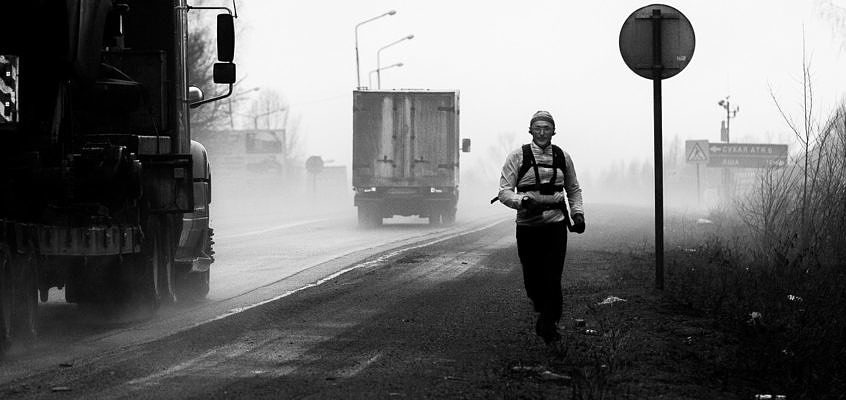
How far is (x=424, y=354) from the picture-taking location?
823cm

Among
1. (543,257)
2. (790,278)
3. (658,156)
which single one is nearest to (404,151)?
(790,278)

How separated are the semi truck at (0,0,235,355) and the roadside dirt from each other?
3.30ft

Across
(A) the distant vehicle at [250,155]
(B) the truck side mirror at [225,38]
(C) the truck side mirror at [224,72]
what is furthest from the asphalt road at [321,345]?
(A) the distant vehicle at [250,155]

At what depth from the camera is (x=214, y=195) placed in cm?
6850

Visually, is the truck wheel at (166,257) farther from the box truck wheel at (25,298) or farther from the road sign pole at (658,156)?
the road sign pole at (658,156)

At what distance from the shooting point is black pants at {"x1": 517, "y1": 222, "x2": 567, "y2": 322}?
8.90 meters

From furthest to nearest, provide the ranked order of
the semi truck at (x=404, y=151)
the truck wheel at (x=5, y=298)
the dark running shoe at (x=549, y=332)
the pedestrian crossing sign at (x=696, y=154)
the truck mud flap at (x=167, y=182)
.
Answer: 1. the pedestrian crossing sign at (x=696, y=154)
2. the semi truck at (x=404, y=151)
3. the truck mud flap at (x=167, y=182)
4. the dark running shoe at (x=549, y=332)
5. the truck wheel at (x=5, y=298)

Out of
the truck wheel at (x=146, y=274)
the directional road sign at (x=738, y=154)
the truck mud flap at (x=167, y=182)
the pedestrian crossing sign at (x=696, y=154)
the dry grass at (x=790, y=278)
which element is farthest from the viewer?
the directional road sign at (x=738, y=154)

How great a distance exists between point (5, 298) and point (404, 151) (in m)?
24.4

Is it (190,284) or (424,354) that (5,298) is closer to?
(424,354)

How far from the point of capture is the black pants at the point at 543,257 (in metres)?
8.90

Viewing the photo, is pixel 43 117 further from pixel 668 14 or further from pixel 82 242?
pixel 668 14

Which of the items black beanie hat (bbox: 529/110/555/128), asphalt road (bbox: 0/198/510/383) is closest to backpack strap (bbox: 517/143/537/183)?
black beanie hat (bbox: 529/110/555/128)

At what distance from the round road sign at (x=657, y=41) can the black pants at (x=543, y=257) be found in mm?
3863
